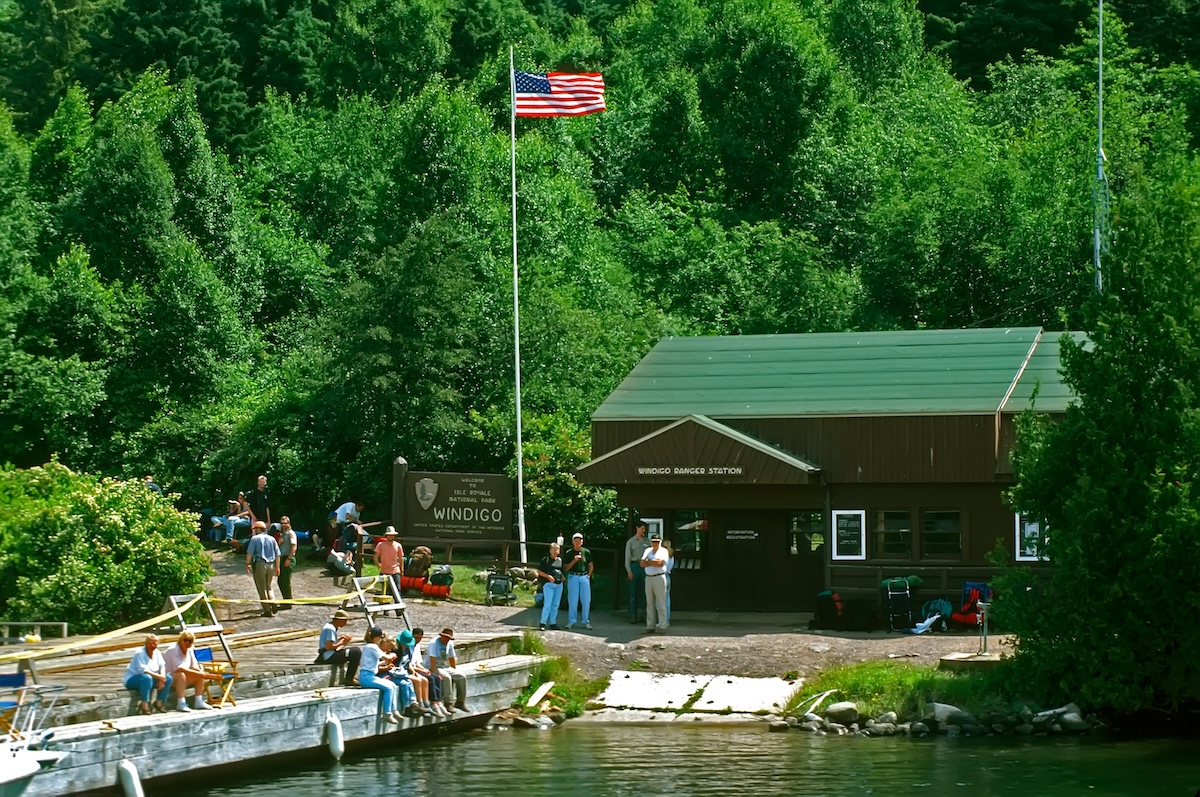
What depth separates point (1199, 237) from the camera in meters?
25.6

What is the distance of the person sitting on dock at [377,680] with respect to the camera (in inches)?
949

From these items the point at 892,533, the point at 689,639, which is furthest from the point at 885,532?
the point at 689,639

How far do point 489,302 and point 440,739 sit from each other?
2131 centimetres

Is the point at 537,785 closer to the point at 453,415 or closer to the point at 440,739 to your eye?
the point at 440,739

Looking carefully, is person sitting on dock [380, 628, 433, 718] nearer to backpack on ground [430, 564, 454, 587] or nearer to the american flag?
backpack on ground [430, 564, 454, 587]

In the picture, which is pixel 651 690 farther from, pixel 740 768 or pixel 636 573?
pixel 740 768

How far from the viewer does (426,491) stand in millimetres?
35219

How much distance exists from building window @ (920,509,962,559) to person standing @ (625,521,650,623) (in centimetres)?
534

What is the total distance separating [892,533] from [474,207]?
74.2 ft

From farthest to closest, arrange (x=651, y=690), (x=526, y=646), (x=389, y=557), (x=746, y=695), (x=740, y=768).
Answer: (x=389, y=557) < (x=526, y=646) < (x=651, y=690) < (x=746, y=695) < (x=740, y=768)

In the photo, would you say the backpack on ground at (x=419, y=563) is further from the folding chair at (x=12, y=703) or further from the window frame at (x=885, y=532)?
the folding chair at (x=12, y=703)

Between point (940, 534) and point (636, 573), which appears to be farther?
point (636, 573)

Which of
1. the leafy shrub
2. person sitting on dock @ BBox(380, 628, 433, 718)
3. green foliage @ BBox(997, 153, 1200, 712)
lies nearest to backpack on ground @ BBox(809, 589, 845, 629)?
green foliage @ BBox(997, 153, 1200, 712)

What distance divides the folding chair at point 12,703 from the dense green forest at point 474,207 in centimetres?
1998
